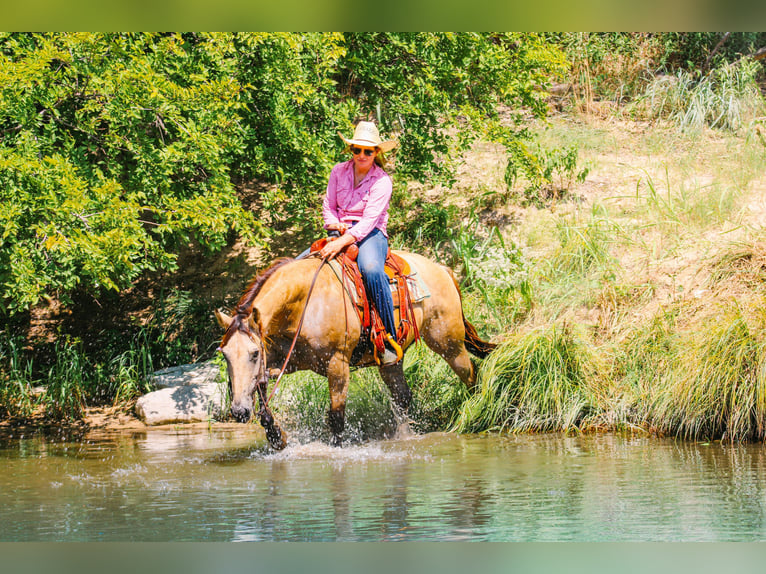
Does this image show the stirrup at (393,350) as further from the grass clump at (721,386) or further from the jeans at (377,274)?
the grass clump at (721,386)

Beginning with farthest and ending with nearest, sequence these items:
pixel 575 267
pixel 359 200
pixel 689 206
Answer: pixel 689 206, pixel 575 267, pixel 359 200

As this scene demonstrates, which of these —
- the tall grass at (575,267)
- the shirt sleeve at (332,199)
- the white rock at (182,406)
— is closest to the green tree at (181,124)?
the white rock at (182,406)

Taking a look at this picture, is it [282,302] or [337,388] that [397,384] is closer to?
[337,388]

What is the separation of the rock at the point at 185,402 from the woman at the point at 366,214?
2.75 meters

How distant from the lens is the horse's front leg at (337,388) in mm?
7879

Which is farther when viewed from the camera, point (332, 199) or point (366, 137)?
point (332, 199)

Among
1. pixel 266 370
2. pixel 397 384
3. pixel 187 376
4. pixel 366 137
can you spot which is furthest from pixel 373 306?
pixel 187 376

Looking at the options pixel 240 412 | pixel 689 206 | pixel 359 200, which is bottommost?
pixel 240 412

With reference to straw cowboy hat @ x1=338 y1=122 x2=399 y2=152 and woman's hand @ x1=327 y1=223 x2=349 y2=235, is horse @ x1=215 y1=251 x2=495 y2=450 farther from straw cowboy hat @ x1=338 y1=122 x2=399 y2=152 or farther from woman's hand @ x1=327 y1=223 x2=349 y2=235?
straw cowboy hat @ x1=338 y1=122 x2=399 y2=152

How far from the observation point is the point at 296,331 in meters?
7.65

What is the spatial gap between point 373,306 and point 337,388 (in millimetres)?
814

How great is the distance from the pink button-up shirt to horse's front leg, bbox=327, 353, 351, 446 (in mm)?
1116

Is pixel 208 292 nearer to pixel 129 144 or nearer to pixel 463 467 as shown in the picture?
pixel 129 144

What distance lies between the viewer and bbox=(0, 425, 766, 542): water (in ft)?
16.9
